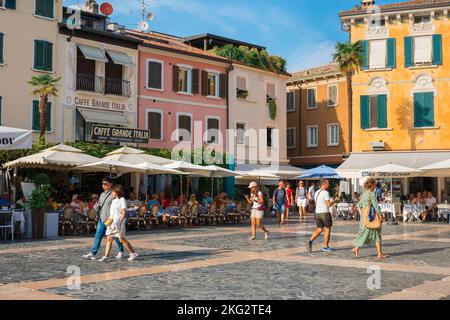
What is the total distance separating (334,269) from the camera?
34.3 feet

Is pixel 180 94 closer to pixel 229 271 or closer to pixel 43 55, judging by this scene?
pixel 43 55

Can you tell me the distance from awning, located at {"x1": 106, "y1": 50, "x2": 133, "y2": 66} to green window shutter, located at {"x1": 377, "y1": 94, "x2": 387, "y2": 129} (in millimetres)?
14711

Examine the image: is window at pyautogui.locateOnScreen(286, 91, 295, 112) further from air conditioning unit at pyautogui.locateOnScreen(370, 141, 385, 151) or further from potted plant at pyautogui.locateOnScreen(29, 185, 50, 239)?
potted plant at pyautogui.locateOnScreen(29, 185, 50, 239)

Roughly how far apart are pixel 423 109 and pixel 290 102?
43.0 ft

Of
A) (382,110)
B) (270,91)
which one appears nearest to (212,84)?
(270,91)

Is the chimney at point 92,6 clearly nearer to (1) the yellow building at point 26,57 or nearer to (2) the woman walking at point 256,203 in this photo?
(1) the yellow building at point 26,57

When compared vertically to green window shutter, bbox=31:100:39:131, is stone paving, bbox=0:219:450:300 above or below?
below

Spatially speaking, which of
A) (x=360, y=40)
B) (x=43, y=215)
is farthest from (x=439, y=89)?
(x=43, y=215)

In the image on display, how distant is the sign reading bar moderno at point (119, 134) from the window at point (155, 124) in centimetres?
207

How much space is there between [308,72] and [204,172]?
23.7 metres

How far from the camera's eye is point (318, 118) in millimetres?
42906

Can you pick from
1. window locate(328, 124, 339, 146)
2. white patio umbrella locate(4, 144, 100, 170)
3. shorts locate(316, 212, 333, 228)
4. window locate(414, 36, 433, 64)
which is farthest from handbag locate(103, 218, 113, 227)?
window locate(328, 124, 339, 146)

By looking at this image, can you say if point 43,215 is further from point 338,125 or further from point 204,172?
point 338,125

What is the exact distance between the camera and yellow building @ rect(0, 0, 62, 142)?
27016 mm
